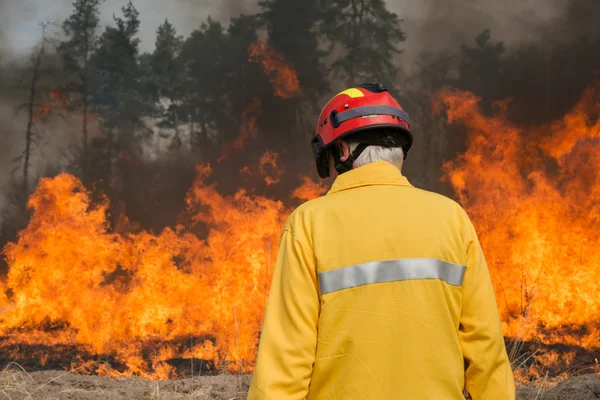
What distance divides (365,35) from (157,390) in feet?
29.4

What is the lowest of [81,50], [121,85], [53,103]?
[53,103]

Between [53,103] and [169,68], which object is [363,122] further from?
[53,103]

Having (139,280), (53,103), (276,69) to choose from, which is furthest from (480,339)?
(53,103)

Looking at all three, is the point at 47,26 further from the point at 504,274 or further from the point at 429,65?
the point at 504,274

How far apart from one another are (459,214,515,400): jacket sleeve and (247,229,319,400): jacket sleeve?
503 mm

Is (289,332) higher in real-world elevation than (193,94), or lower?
lower

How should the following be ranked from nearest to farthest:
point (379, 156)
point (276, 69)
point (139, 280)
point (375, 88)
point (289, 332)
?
1. point (289, 332)
2. point (379, 156)
3. point (375, 88)
4. point (139, 280)
5. point (276, 69)

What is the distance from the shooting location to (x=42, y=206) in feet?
38.0

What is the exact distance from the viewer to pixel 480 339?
1.94 m

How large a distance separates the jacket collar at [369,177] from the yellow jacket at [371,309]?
0.03 m

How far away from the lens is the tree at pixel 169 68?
1235cm

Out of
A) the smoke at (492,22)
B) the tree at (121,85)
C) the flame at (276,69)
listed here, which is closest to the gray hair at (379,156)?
the flame at (276,69)

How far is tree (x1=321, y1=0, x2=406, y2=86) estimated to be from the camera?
12203 millimetres

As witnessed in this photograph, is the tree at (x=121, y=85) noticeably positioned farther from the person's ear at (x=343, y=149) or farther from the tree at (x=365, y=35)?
the person's ear at (x=343, y=149)
